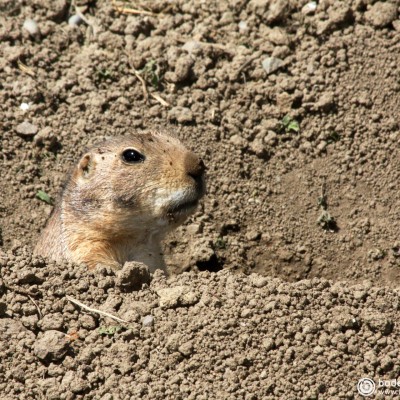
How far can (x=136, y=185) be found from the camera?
7125mm

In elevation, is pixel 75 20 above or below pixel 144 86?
above

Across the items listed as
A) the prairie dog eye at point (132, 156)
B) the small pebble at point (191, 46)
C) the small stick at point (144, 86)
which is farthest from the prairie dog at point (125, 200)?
the small pebble at point (191, 46)

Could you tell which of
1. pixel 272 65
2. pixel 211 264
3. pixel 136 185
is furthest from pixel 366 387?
pixel 272 65

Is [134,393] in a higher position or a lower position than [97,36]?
lower

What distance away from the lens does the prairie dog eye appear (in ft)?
23.6

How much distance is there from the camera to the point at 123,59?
9.12 metres

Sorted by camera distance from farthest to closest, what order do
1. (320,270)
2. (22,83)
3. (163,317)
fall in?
(22,83)
(320,270)
(163,317)

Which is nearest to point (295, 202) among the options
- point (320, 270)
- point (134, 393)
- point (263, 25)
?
point (320, 270)

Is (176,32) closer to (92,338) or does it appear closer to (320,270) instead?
(320,270)

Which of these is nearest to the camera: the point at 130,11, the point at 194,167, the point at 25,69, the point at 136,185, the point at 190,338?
the point at 190,338

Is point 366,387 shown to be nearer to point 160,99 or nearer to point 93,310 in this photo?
point 93,310

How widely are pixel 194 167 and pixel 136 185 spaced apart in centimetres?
53

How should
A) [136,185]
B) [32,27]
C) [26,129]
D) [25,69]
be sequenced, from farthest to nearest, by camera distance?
[32,27]
[25,69]
[26,129]
[136,185]

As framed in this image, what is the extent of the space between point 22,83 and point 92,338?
12.8ft
